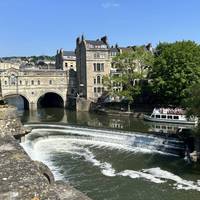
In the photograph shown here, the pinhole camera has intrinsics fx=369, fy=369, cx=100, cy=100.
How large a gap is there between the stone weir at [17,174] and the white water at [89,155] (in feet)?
56.3

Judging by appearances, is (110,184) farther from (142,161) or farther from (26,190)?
(26,190)

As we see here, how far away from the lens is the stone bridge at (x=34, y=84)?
76144 mm

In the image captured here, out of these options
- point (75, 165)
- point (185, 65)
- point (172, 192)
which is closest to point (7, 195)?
point (172, 192)

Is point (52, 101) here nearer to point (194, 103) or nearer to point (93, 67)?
point (93, 67)

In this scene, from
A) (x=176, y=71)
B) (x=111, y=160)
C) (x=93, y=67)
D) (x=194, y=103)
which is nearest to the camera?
(x=194, y=103)

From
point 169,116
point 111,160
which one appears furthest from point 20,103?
point 111,160

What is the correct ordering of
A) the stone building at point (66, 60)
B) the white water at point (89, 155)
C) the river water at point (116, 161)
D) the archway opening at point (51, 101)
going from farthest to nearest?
the stone building at point (66, 60) < the archway opening at point (51, 101) < the white water at point (89, 155) < the river water at point (116, 161)

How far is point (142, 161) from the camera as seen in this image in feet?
108

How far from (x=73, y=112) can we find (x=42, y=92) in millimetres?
11026

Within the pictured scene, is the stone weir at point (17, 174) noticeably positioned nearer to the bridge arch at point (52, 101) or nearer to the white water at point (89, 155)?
the white water at point (89, 155)

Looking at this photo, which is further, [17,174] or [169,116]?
[169,116]

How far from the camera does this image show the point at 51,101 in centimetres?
8850

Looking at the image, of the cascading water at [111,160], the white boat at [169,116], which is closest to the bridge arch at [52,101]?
the white boat at [169,116]

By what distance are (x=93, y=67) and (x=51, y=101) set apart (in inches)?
628
